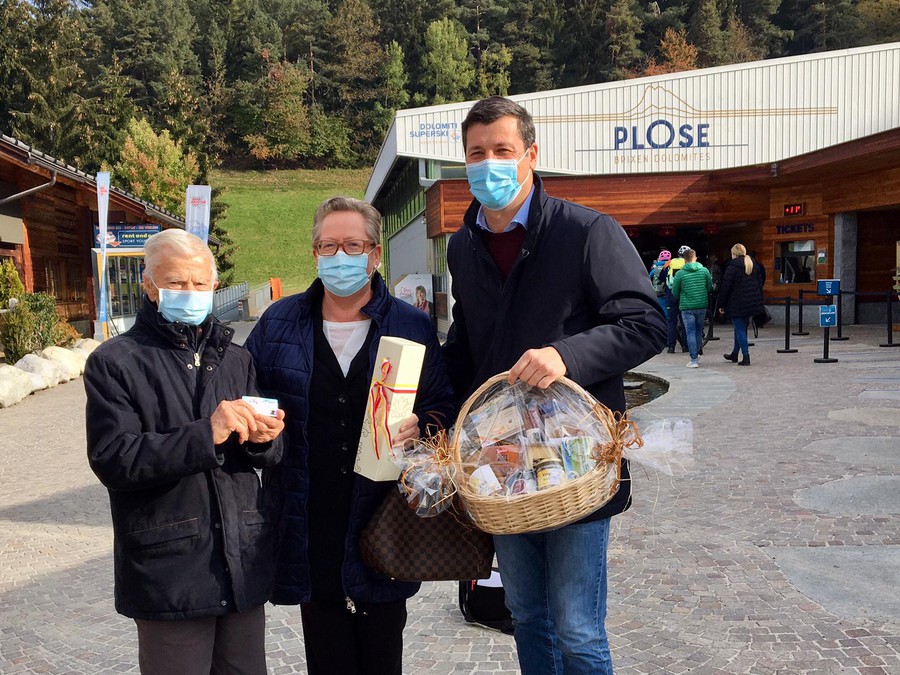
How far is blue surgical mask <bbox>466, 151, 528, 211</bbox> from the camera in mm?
2373

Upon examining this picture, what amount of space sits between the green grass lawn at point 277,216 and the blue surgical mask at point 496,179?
44137 millimetres

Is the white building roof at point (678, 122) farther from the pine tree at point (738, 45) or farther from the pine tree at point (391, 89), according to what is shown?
the pine tree at point (391, 89)

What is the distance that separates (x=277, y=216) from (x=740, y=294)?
56081 millimetres

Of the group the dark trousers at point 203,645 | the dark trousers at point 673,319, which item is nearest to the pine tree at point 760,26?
the dark trousers at point 673,319

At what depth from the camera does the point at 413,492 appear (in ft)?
7.39

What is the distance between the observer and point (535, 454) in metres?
2.10

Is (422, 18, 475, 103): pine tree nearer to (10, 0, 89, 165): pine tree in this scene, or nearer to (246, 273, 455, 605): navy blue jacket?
(10, 0, 89, 165): pine tree

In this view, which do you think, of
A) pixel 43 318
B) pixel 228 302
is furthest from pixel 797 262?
pixel 228 302

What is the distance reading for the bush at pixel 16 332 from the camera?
14578 millimetres

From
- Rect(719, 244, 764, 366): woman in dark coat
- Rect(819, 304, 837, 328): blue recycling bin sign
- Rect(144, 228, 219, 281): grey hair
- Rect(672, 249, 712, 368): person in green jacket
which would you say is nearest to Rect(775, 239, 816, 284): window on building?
Rect(819, 304, 837, 328): blue recycling bin sign

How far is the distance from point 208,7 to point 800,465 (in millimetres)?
101933

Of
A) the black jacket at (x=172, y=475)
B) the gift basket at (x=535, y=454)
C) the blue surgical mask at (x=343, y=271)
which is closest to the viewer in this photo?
the gift basket at (x=535, y=454)

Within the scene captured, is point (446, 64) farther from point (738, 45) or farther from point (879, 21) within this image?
point (879, 21)

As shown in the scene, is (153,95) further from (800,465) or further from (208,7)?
(800,465)
